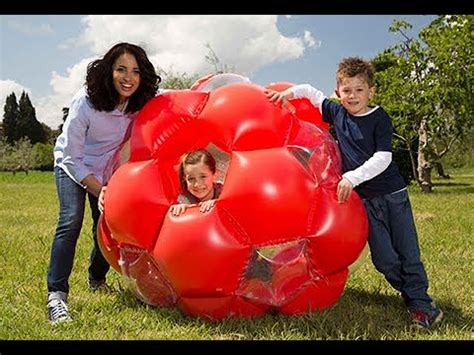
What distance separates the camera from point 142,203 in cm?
A: 337

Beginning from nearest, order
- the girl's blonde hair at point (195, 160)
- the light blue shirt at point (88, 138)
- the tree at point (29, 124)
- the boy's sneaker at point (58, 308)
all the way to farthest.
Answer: the girl's blonde hair at point (195, 160), the boy's sneaker at point (58, 308), the light blue shirt at point (88, 138), the tree at point (29, 124)

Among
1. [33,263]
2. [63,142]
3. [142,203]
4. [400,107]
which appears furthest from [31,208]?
[400,107]

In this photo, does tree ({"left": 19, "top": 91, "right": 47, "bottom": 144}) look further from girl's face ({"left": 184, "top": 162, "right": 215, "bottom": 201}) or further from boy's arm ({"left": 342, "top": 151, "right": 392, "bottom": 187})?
boy's arm ({"left": 342, "top": 151, "right": 392, "bottom": 187})

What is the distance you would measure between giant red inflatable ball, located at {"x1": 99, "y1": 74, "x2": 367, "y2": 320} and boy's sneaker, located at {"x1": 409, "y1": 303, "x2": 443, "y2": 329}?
48cm

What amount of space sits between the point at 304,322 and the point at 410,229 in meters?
0.85

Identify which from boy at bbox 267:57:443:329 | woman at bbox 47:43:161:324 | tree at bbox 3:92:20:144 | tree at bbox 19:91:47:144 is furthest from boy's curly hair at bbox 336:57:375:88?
tree at bbox 3:92:20:144

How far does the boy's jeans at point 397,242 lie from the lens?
3648 millimetres

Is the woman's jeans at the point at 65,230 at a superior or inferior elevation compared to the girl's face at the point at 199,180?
inferior

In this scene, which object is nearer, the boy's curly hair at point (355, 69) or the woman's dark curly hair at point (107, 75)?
the boy's curly hair at point (355, 69)

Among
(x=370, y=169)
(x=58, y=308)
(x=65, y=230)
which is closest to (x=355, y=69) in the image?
(x=370, y=169)

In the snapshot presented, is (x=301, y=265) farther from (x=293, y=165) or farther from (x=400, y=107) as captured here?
(x=400, y=107)

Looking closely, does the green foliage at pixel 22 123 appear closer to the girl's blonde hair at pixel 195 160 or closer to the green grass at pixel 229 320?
the green grass at pixel 229 320

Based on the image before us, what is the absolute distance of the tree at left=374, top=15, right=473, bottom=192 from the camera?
1747cm

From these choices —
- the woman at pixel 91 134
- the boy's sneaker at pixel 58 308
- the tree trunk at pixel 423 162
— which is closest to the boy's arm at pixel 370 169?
the woman at pixel 91 134
